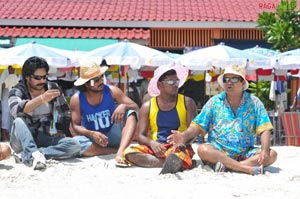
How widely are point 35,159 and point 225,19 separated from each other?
1183cm

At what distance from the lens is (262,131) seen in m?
5.37

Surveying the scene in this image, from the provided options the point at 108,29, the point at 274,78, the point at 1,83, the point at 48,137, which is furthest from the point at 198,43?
the point at 48,137

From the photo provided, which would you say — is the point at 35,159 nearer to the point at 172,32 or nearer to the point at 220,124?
the point at 220,124

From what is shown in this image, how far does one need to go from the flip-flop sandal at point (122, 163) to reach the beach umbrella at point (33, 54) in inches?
181

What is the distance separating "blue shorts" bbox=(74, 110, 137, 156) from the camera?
625cm

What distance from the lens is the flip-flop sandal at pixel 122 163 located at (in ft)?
18.7

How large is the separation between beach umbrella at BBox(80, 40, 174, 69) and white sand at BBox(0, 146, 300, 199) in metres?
4.26

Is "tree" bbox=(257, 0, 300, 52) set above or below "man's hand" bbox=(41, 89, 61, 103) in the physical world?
above

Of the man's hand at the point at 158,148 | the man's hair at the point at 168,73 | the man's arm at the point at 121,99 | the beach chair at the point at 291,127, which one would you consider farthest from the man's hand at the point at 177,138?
the beach chair at the point at 291,127

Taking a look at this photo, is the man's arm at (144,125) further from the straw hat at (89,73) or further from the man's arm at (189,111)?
the straw hat at (89,73)

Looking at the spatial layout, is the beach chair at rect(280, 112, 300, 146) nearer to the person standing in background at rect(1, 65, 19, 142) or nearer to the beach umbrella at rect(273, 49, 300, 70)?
the beach umbrella at rect(273, 49, 300, 70)

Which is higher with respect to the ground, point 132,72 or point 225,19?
point 225,19

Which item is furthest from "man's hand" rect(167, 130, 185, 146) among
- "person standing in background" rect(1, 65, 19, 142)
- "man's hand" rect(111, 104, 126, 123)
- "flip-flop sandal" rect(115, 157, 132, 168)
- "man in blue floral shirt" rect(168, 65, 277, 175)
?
"person standing in background" rect(1, 65, 19, 142)

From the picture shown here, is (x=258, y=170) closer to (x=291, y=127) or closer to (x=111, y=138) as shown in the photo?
(x=111, y=138)
